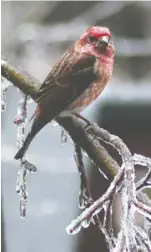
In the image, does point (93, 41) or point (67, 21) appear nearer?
point (93, 41)

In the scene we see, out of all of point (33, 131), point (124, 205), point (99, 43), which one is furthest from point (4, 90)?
point (124, 205)

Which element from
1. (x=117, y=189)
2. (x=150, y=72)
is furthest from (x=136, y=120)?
(x=117, y=189)

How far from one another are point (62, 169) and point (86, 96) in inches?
7.2

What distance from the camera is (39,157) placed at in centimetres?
119

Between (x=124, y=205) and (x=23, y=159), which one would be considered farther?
(x=23, y=159)

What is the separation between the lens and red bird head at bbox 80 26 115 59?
1057mm

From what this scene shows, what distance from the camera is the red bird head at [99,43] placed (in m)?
1.06

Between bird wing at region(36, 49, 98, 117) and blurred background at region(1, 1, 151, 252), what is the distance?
41mm

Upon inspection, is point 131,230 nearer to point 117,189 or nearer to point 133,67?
point 117,189

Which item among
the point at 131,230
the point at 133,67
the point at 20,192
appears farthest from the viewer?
the point at 133,67

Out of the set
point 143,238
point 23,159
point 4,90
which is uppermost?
point 4,90

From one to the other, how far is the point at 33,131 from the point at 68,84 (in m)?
0.10

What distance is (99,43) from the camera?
106 centimetres

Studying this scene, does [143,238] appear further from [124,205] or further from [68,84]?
[68,84]
